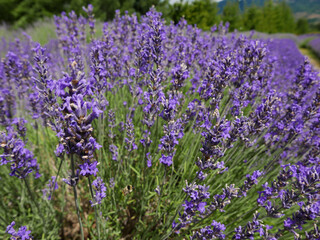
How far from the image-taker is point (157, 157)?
115 inches

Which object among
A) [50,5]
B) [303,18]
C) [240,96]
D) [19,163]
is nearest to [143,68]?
[240,96]

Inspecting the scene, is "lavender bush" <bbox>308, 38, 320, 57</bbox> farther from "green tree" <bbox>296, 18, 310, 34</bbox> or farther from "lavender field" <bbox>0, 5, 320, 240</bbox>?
"green tree" <bbox>296, 18, 310, 34</bbox>

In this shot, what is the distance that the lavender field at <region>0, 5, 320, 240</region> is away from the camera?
1.58 metres

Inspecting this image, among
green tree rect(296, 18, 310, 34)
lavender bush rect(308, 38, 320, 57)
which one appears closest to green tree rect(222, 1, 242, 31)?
→ lavender bush rect(308, 38, 320, 57)

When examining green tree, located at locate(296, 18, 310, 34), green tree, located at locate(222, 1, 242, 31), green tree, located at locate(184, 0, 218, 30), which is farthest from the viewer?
green tree, located at locate(296, 18, 310, 34)

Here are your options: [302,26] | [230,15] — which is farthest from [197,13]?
[302,26]

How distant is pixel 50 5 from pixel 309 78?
62.6 feet

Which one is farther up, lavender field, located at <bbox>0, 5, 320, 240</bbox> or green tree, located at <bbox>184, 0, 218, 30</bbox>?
green tree, located at <bbox>184, 0, 218, 30</bbox>

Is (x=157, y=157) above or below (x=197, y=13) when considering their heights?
below

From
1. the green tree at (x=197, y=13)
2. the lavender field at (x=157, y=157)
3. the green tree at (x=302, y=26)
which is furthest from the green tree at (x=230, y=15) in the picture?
the green tree at (x=302, y=26)

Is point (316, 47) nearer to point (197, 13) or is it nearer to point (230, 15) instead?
point (230, 15)

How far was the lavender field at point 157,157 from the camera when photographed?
1581 millimetres

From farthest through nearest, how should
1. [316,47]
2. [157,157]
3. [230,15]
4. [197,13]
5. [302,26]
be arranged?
1. [302,26]
2. [316,47]
3. [230,15]
4. [197,13]
5. [157,157]

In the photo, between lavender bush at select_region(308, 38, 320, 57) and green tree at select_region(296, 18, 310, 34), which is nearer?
lavender bush at select_region(308, 38, 320, 57)
